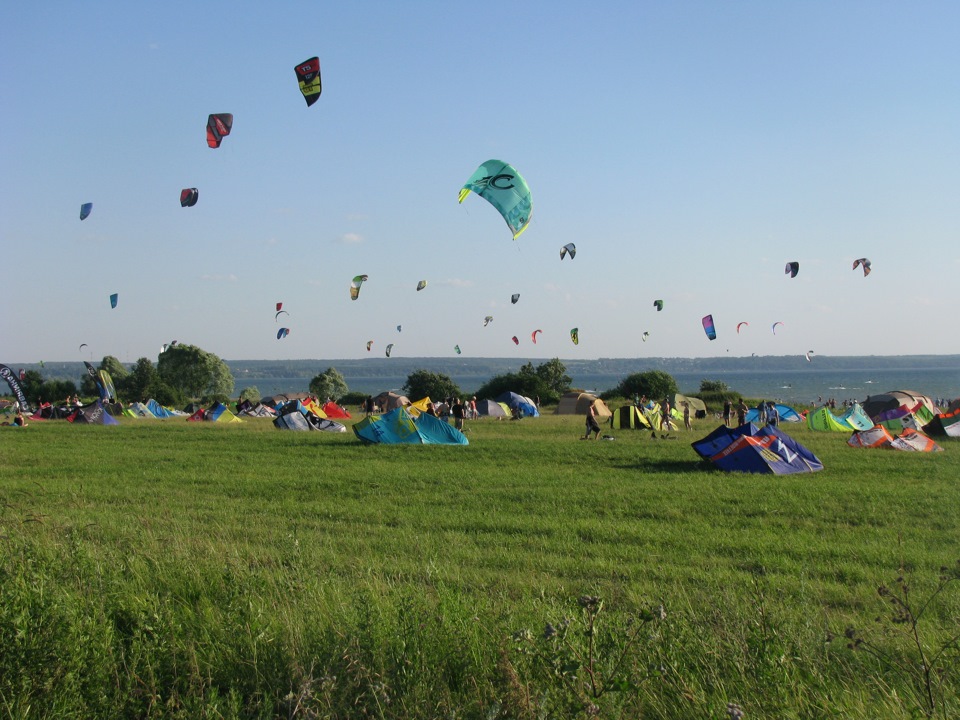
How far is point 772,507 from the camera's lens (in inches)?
442

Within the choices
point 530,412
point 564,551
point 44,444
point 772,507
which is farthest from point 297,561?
point 530,412

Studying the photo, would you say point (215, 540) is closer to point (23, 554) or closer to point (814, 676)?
point (23, 554)

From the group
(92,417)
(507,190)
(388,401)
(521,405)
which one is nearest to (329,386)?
(388,401)

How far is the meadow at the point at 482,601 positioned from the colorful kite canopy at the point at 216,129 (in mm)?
6415

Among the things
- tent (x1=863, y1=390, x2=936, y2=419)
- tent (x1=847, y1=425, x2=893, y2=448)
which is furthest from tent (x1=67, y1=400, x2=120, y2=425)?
tent (x1=863, y1=390, x2=936, y2=419)

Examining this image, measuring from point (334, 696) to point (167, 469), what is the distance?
13.8 m

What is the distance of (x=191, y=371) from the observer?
88.2 meters

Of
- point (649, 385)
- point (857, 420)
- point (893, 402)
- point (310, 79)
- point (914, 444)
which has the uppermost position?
point (310, 79)

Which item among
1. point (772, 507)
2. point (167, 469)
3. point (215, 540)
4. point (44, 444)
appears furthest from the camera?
point (44, 444)

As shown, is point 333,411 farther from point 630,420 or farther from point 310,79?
point 310,79

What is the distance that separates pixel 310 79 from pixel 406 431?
12.5m

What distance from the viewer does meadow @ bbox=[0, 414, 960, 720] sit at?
12.1 ft

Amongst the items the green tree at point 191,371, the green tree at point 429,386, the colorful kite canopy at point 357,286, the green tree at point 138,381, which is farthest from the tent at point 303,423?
the green tree at point 191,371

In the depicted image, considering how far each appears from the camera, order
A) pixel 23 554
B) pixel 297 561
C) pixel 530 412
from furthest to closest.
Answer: pixel 530 412 < pixel 297 561 < pixel 23 554
